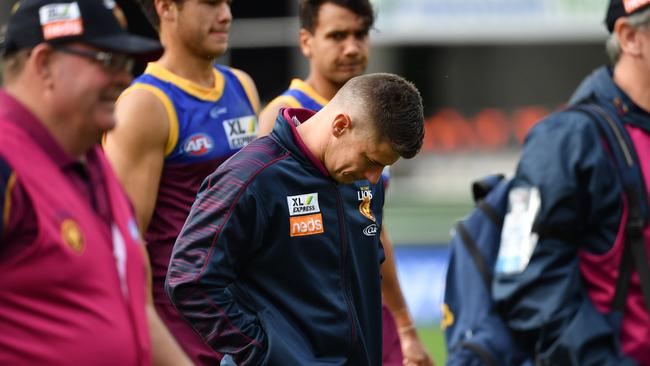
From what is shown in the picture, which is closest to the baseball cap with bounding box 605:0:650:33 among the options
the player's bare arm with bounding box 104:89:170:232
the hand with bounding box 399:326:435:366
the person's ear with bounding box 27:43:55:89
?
the player's bare arm with bounding box 104:89:170:232

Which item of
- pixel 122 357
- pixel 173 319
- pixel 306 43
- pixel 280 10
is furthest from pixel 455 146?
pixel 122 357

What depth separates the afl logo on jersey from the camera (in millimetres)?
5531

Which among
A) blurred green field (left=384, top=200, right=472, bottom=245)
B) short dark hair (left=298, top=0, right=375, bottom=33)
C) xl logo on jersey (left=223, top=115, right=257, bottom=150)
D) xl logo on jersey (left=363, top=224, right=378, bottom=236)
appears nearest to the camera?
xl logo on jersey (left=363, top=224, right=378, bottom=236)

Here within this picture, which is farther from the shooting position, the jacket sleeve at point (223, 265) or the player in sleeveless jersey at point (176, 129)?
the player in sleeveless jersey at point (176, 129)

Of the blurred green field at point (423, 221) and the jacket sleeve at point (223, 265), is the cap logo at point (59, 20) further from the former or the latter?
the blurred green field at point (423, 221)

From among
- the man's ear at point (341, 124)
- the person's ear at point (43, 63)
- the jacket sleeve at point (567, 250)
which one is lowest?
the jacket sleeve at point (567, 250)

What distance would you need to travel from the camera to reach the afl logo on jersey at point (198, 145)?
5.53 meters

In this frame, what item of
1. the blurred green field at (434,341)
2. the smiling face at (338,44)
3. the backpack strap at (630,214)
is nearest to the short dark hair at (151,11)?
the smiling face at (338,44)

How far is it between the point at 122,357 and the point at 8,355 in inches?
12.0

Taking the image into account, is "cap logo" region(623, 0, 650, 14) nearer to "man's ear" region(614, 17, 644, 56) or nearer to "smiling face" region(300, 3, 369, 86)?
"man's ear" region(614, 17, 644, 56)

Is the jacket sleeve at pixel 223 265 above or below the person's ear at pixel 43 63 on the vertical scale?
below

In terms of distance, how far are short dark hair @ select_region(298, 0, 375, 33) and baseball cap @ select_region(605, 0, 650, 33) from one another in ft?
5.51

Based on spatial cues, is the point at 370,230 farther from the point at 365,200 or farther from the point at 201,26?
the point at 201,26

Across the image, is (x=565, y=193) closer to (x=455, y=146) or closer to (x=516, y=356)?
(x=516, y=356)
